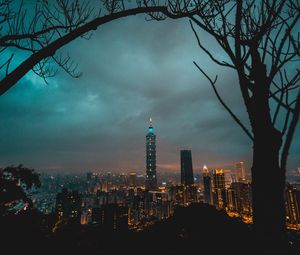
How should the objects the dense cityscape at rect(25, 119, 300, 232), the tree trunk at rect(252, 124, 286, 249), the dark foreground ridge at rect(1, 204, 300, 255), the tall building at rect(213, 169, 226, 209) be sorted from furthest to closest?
1. the tall building at rect(213, 169, 226, 209)
2. the dense cityscape at rect(25, 119, 300, 232)
3. the dark foreground ridge at rect(1, 204, 300, 255)
4. the tree trunk at rect(252, 124, 286, 249)

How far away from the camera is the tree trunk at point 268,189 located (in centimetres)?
115

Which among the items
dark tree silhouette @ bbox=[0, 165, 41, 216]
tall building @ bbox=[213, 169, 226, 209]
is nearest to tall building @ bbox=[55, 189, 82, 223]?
tall building @ bbox=[213, 169, 226, 209]

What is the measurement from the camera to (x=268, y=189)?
1.19 m

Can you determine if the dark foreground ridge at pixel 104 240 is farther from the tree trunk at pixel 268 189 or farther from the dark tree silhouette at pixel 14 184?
the tree trunk at pixel 268 189

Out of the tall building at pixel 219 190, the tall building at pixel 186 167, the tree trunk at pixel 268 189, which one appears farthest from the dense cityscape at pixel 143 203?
the tall building at pixel 186 167

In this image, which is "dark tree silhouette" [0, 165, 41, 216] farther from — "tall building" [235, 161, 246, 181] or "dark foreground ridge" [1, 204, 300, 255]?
"tall building" [235, 161, 246, 181]

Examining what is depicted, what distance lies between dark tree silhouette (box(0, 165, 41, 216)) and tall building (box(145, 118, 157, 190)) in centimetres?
14372

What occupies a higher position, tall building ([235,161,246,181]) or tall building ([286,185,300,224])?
tall building ([235,161,246,181])

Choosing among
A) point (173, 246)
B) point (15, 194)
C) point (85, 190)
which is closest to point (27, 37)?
point (15, 194)

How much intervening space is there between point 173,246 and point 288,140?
6460 millimetres

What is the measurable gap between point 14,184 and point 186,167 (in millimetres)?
152222

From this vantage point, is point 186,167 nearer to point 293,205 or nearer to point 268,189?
point 293,205

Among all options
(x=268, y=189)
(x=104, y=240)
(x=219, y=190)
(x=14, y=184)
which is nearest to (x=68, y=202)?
(x=14, y=184)

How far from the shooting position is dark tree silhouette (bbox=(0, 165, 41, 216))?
6316 mm
